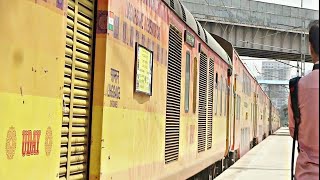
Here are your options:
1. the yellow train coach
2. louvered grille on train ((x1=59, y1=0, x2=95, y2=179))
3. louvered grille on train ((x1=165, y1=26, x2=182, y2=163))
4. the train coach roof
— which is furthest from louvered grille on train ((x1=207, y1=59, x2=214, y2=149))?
louvered grille on train ((x1=59, y1=0, x2=95, y2=179))

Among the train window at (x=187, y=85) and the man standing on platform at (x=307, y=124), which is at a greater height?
the train window at (x=187, y=85)

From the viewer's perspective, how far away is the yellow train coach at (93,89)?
9.70 ft

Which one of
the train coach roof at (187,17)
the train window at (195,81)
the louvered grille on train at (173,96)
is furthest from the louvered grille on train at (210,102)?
the louvered grille on train at (173,96)

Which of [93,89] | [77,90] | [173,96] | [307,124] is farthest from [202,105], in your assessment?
[307,124]

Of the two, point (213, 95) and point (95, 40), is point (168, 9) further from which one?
point (213, 95)

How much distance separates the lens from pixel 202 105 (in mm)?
9969

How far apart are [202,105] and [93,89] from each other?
5.87m

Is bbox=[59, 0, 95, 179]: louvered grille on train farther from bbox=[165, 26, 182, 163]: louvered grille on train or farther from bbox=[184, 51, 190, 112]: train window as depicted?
bbox=[184, 51, 190, 112]: train window

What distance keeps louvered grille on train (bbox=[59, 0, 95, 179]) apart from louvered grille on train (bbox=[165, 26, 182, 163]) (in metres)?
2.85

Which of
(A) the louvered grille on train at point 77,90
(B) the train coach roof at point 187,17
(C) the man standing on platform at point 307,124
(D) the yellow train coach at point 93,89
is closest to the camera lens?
(C) the man standing on platform at point 307,124

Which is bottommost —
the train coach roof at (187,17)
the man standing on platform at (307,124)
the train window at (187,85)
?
the man standing on platform at (307,124)

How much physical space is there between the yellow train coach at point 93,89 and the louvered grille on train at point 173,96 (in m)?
0.01

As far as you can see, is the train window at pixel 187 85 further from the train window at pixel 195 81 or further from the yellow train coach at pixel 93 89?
the train window at pixel 195 81

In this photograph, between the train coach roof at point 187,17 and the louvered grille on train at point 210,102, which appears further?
the louvered grille on train at point 210,102
